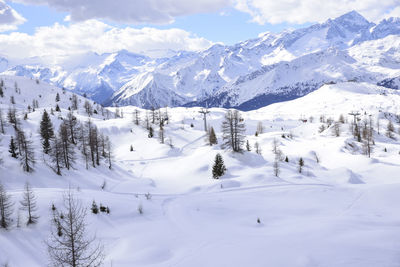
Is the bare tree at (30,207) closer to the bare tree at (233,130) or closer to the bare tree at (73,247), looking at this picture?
the bare tree at (73,247)

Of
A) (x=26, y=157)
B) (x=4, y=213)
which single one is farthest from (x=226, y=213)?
(x=26, y=157)

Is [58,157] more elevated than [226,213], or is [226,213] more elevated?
[58,157]

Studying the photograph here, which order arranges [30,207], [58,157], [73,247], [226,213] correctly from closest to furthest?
[73,247], [30,207], [226,213], [58,157]

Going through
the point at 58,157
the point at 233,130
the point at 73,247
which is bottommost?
the point at 73,247

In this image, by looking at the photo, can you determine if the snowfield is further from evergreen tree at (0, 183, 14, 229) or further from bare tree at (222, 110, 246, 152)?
bare tree at (222, 110, 246, 152)

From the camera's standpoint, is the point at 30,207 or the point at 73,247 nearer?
the point at 73,247

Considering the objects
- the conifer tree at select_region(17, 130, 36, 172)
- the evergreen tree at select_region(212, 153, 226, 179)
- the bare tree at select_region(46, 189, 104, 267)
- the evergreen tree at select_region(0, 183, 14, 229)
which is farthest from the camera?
the evergreen tree at select_region(212, 153, 226, 179)

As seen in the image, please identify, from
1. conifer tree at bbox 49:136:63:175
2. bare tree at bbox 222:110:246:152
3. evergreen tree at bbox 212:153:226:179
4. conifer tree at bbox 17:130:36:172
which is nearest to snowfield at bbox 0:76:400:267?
conifer tree at bbox 17:130:36:172

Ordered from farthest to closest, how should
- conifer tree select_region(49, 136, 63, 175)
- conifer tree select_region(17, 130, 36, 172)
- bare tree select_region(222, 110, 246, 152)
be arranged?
bare tree select_region(222, 110, 246, 152) → conifer tree select_region(49, 136, 63, 175) → conifer tree select_region(17, 130, 36, 172)

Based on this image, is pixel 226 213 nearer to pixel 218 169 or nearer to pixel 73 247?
pixel 73 247

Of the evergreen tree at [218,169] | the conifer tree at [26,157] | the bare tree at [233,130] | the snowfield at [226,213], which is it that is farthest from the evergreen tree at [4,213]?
the bare tree at [233,130]

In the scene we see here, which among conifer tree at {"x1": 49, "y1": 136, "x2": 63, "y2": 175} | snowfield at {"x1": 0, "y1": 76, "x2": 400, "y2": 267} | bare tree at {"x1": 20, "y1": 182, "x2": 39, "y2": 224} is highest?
conifer tree at {"x1": 49, "y1": 136, "x2": 63, "y2": 175}

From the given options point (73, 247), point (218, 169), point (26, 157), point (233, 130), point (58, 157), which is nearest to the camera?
point (73, 247)

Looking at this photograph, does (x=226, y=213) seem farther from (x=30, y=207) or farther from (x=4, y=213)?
(x=4, y=213)
